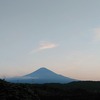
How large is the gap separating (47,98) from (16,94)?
717 inches

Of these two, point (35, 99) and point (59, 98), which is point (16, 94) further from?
point (59, 98)

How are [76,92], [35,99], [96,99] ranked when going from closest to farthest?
[35,99]
[96,99]
[76,92]

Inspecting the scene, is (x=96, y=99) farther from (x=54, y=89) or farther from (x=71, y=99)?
(x=54, y=89)

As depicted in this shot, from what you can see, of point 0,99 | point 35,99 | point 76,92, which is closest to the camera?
point 0,99

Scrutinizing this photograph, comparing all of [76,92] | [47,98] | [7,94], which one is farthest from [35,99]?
[76,92]

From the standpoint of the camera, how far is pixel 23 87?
33844mm

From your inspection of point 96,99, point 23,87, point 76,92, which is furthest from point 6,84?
point 76,92

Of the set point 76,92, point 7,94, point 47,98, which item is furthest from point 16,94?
point 76,92

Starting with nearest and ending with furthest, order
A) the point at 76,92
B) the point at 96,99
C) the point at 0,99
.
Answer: the point at 0,99 → the point at 96,99 → the point at 76,92

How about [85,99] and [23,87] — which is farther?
[85,99]

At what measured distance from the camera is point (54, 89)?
63.2 meters

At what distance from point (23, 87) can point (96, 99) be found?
1873 centimetres

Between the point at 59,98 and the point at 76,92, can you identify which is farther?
the point at 76,92

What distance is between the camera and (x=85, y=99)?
48906 mm
